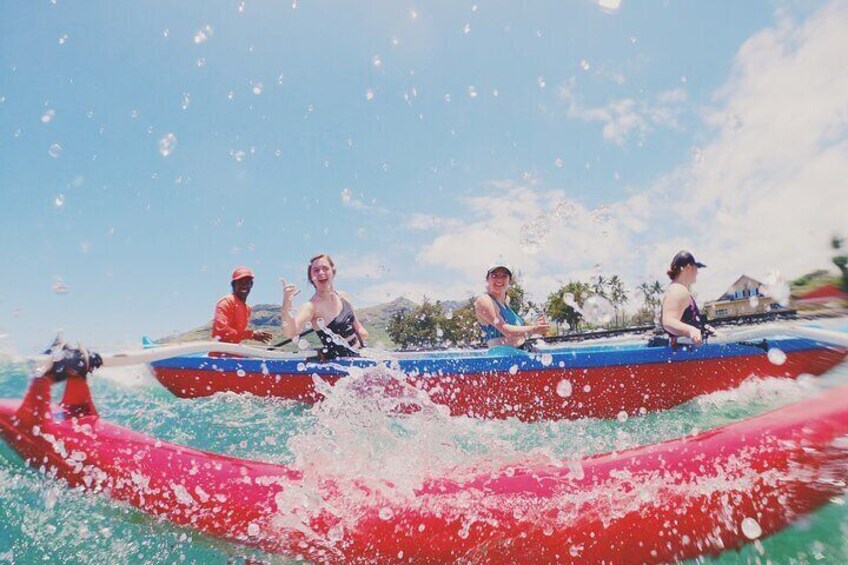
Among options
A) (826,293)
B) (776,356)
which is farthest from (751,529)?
(776,356)

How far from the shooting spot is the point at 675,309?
536 centimetres

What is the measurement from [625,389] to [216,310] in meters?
6.19

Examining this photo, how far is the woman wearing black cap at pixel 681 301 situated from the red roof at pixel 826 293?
10.4 feet

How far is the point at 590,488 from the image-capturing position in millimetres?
2365

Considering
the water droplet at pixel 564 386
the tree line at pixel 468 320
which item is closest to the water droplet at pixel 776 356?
the water droplet at pixel 564 386

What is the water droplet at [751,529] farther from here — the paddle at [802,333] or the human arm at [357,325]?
the human arm at [357,325]

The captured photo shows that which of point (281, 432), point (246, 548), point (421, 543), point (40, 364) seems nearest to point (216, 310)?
point (281, 432)

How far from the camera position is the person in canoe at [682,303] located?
17.3 ft

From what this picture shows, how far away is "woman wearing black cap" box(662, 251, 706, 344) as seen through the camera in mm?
5270

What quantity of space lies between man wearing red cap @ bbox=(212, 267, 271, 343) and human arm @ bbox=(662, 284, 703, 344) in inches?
251

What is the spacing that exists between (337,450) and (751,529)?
227 centimetres

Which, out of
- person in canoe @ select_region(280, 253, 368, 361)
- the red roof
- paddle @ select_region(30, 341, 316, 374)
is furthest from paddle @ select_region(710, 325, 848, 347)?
person in canoe @ select_region(280, 253, 368, 361)

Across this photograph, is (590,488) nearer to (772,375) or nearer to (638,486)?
(638,486)

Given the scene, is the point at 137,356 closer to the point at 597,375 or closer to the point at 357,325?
the point at 357,325
